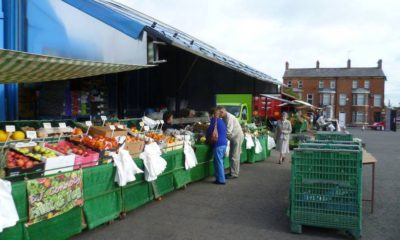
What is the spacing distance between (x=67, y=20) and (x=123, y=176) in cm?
532

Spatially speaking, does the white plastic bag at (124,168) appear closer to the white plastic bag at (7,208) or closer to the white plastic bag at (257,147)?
the white plastic bag at (7,208)

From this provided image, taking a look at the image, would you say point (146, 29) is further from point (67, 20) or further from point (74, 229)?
point (74, 229)

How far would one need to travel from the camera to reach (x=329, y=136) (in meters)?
8.59

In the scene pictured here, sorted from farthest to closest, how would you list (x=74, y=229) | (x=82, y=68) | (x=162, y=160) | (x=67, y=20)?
(x=67, y=20), (x=162, y=160), (x=82, y=68), (x=74, y=229)

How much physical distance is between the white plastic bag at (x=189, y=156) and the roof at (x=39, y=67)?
7.15 ft

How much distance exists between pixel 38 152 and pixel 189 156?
351cm

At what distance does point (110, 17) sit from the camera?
30.5 ft

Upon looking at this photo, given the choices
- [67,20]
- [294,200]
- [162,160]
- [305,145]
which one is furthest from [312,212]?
[67,20]

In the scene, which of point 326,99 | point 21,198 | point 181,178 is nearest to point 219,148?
point 181,178

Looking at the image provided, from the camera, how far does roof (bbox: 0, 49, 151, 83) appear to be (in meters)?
4.55

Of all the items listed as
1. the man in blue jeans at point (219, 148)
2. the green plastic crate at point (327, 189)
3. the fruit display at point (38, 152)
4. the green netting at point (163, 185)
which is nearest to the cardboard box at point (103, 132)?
the green netting at point (163, 185)

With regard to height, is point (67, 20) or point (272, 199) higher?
point (67, 20)

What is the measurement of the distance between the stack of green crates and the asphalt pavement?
25 centimetres

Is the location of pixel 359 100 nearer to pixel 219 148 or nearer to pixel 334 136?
pixel 334 136
